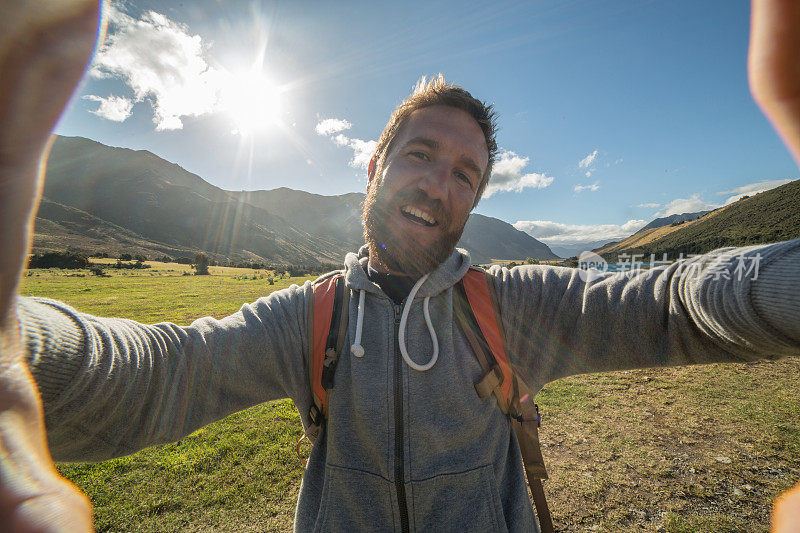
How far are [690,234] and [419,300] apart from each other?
120746mm

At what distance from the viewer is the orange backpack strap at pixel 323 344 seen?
6.98 ft

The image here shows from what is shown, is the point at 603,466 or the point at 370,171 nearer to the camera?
the point at 370,171

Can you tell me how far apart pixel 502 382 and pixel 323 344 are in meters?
1.29

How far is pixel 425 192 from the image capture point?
2773 mm

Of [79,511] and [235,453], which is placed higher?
[79,511]

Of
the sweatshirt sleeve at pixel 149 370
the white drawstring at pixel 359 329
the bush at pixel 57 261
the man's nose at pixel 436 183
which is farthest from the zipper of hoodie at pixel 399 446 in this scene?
the bush at pixel 57 261

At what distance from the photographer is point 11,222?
0.68 m

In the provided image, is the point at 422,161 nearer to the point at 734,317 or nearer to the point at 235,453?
the point at 734,317

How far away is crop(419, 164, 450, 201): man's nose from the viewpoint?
2.75m

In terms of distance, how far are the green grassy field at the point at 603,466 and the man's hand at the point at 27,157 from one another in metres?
5.16

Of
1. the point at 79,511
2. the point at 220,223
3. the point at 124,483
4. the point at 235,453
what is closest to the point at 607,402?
the point at 235,453

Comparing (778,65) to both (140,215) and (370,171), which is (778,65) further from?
(140,215)

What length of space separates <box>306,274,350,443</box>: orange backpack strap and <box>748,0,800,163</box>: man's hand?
215 centimetres

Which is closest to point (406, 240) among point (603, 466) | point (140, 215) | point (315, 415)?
point (315, 415)
